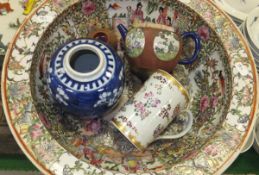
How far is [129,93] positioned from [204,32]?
0.20 meters

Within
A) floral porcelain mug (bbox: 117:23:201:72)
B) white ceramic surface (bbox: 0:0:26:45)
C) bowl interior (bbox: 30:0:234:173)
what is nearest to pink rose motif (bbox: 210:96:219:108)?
bowl interior (bbox: 30:0:234:173)

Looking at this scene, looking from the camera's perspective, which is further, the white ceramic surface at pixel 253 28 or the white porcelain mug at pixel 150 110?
the white ceramic surface at pixel 253 28

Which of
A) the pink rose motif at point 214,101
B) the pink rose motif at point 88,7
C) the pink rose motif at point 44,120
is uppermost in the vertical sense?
the pink rose motif at point 88,7

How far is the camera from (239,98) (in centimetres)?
65

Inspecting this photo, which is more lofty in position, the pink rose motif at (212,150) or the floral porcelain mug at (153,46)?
the floral porcelain mug at (153,46)

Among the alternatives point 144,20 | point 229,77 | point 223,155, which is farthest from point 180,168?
point 144,20

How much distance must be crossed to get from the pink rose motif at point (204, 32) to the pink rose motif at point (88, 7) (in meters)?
0.22

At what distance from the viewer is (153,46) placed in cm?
66

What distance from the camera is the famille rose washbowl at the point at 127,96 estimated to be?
599 mm

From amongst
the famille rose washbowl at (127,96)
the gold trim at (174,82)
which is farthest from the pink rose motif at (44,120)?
the gold trim at (174,82)

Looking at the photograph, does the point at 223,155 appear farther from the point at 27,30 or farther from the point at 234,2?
the point at 234,2

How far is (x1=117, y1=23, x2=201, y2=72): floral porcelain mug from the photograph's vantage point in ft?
2.15

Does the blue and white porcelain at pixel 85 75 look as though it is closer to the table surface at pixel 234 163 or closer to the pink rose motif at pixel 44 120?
the pink rose motif at pixel 44 120

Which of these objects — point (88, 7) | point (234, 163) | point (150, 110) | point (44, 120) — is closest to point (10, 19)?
point (88, 7)
